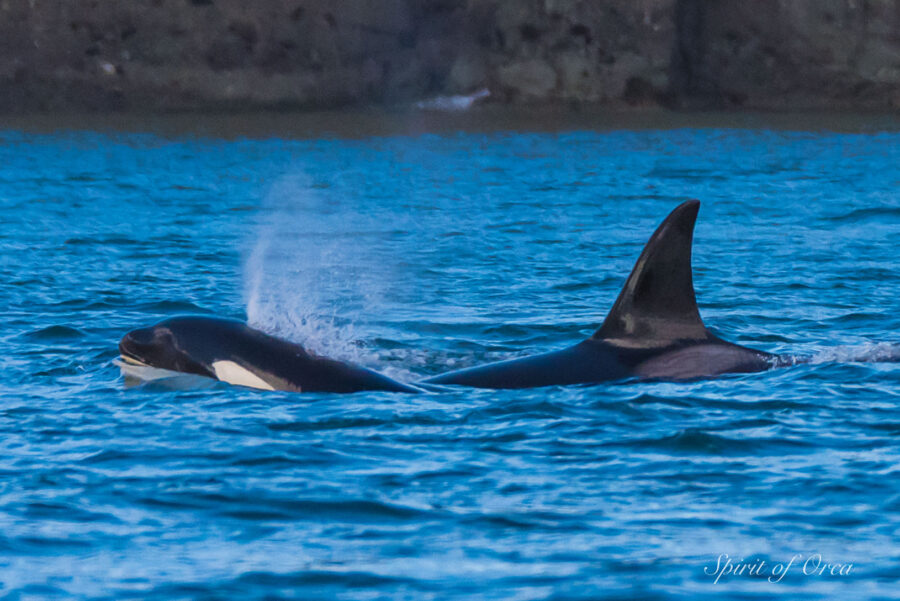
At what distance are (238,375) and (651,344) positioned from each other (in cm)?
249

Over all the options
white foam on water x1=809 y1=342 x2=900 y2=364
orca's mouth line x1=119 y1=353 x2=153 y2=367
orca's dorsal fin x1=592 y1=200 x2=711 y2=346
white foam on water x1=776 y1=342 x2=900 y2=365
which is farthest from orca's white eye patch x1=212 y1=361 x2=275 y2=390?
white foam on water x1=809 y1=342 x2=900 y2=364

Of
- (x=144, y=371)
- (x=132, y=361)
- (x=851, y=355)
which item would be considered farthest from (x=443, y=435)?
(x=851, y=355)

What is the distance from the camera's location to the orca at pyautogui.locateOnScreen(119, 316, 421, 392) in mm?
8273

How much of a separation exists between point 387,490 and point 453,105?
31543 millimetres

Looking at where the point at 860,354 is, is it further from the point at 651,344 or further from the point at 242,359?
the point at 242,359

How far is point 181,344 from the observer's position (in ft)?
27.6

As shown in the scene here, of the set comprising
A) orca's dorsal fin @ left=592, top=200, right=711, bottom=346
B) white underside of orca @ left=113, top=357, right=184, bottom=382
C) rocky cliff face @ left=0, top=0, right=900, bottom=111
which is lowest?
white underside of orca @ left=113, top=357, right=184, bottom=382

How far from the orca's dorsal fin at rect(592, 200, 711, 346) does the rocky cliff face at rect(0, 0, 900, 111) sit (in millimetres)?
28593

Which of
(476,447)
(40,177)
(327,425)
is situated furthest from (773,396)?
(40,177)

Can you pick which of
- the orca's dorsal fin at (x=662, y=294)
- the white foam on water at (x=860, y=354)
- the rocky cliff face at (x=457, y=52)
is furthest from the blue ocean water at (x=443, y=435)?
the rocky cliff face at (x=457, y=52)

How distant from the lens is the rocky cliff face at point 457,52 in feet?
119

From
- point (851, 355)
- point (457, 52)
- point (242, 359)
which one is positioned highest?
point (457, 52)

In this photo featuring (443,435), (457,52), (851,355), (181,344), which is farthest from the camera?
(457,52)

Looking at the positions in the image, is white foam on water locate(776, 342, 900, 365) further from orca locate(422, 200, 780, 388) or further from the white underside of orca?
the white underside of orca
